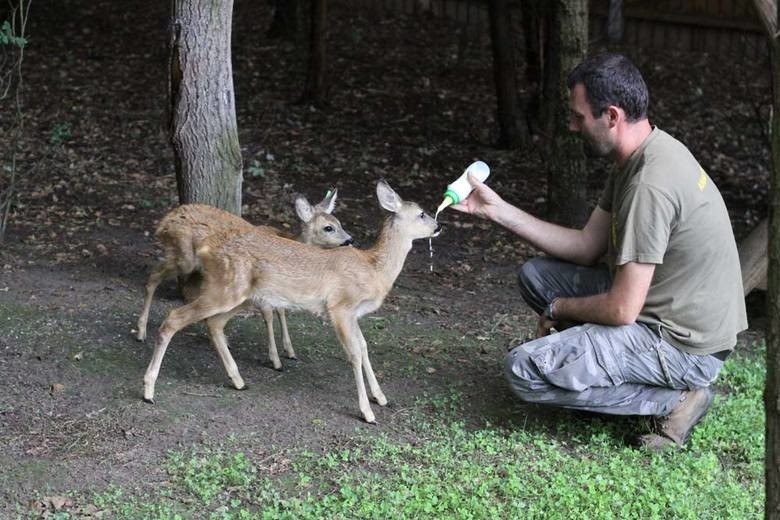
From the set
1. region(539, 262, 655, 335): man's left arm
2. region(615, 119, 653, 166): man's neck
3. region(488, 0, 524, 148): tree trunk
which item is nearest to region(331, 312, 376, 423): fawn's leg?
region(539, 262, 655, 335): man's left arm

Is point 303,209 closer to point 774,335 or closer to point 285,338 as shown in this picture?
point 285,338

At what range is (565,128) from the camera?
8.34 metres

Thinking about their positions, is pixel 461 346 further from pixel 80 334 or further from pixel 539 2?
pixel 539 2

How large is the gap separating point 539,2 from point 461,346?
5721 millimetres

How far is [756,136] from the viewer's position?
500 inches

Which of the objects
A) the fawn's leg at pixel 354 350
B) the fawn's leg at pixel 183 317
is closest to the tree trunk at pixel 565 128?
the fawn's leg at pixel 354 350

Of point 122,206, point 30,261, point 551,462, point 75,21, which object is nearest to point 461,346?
point 551,462

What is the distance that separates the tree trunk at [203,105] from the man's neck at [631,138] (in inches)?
104

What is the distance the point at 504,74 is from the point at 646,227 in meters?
6.90

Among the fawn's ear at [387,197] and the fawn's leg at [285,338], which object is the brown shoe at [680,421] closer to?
the fawn's ear at [387,197]

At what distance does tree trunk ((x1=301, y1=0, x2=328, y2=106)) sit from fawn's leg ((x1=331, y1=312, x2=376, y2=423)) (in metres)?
7.04

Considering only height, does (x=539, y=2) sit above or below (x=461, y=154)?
above

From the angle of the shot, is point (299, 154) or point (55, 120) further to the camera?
point (55, 120)

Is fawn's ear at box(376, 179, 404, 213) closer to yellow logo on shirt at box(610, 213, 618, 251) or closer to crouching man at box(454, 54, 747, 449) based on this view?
crouching man at box(454, 54, 747, 449)
